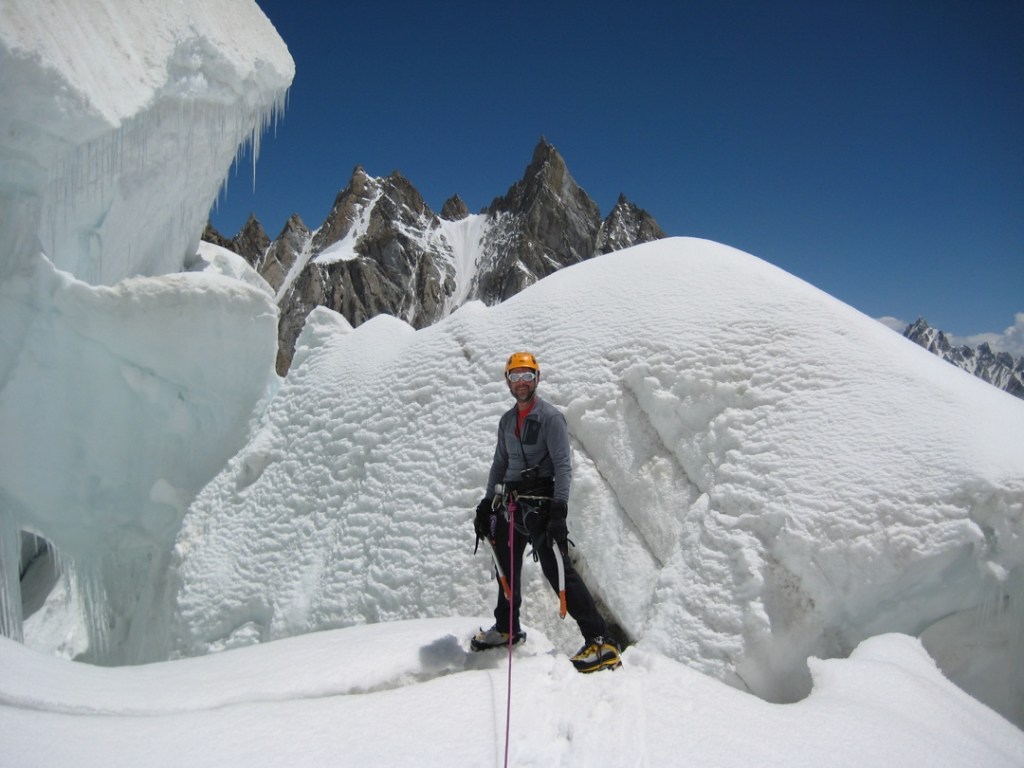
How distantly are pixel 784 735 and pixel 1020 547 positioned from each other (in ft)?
6.97

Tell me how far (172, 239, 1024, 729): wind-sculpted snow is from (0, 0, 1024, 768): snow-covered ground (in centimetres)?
3

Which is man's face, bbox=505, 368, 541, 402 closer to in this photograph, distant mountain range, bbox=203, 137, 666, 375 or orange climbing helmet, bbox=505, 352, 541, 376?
orange climbing helmet, bbox=505, 352, 541, 376

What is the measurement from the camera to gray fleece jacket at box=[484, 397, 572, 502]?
3.56m

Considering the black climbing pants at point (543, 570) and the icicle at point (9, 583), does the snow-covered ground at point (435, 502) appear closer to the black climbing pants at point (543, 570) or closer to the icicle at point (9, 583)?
the icicle at point (9, 583)

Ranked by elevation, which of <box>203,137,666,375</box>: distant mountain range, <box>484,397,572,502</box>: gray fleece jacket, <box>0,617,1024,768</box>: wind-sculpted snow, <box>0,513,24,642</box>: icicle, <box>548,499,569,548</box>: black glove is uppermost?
<box>203,137,666,375</box>: distant mountain range

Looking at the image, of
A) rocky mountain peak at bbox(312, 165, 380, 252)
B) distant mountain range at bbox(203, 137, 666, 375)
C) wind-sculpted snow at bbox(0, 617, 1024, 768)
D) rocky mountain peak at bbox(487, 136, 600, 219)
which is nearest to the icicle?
wind-sculpted snow at bbox(0, 617, 1024, 768)

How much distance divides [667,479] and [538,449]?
5.51 ft

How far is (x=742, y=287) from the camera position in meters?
5.53

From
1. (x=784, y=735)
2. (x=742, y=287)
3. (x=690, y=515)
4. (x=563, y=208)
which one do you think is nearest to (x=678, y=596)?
(x=690, y=515)

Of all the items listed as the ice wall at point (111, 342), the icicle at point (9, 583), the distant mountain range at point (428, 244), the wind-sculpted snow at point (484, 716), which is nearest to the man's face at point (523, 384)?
the wind-sculpted snow at point (484, 716)

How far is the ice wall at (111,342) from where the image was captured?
6613mm

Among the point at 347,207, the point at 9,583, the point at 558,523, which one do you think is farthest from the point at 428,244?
the point at 558,523

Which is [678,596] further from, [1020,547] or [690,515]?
[1020,547]

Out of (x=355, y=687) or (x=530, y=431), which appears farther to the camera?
(x=530, y=431)
